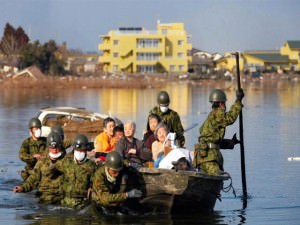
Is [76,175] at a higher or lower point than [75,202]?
higher

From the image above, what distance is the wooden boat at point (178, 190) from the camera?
56.0 ft

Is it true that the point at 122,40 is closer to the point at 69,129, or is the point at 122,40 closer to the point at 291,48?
the point at 291,48

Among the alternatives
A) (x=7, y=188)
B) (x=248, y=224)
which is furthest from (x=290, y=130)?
(x=248, y=224)

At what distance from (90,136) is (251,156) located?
7619 mm

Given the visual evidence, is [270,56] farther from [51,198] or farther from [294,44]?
[51,198]

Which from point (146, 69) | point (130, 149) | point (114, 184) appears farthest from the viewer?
point (146, 69)

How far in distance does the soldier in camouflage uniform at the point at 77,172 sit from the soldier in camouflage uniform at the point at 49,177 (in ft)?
0.57

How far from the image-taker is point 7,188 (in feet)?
74.9

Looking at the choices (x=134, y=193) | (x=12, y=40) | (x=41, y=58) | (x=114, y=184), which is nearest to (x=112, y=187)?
(x=114, y=184)

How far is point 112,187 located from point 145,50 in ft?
377

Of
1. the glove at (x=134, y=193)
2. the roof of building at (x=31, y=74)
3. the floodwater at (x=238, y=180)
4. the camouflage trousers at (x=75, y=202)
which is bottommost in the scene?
the floodwater at (x=238, y=180)

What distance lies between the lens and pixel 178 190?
56.4 feet

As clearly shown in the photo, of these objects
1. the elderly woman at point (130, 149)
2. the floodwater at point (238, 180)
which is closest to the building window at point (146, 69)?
the floodwater at point (238, 180)

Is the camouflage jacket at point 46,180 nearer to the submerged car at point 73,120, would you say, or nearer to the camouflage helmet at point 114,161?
the camouflage helmet at point 114,161
